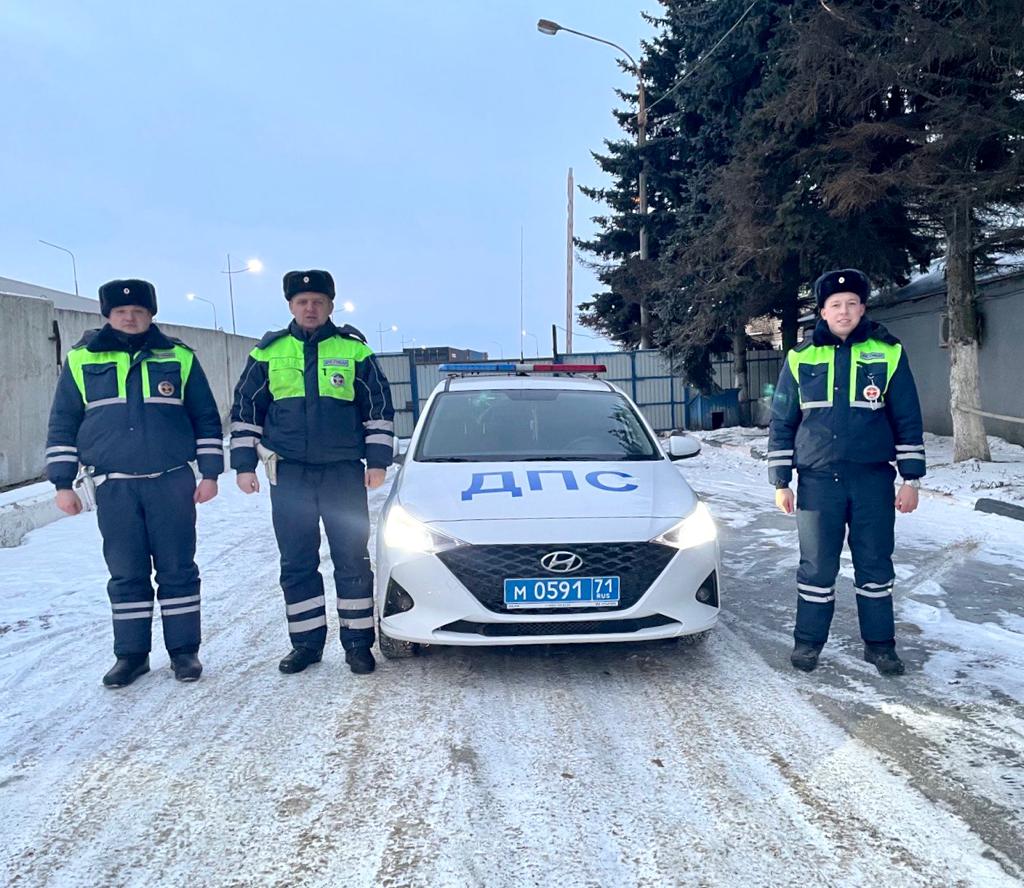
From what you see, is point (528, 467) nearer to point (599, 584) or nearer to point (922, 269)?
point (599, 584)

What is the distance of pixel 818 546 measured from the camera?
3619 mm

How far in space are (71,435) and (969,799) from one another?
3.94m

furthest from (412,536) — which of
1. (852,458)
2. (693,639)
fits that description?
(852,458)

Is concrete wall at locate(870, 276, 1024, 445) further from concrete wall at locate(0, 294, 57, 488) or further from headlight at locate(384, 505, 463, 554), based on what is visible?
concrete wall at locate(0, 294, 57, 488)

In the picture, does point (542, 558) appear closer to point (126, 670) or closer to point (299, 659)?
point (299, 659)

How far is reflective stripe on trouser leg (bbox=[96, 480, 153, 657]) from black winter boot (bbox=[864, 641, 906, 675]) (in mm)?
3499

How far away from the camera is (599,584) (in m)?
3.39

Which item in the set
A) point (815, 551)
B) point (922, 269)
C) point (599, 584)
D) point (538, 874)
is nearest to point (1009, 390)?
point (922, 269)

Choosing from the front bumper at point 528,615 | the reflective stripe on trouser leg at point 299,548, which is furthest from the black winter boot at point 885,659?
the reflective stripe on trouser leg at point 299,548

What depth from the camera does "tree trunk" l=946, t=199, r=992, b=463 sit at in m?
9.95

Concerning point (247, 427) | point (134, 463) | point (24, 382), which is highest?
point (24, 382)

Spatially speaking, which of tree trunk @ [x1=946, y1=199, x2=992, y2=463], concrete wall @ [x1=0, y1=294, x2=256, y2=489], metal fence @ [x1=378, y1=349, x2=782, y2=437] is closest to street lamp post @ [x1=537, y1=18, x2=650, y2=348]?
metal fence @ [x1=378, y1=349, x2=782, y2=437]

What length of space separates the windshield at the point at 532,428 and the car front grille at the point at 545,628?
43.9 inches

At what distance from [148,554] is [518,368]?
3.10 m
